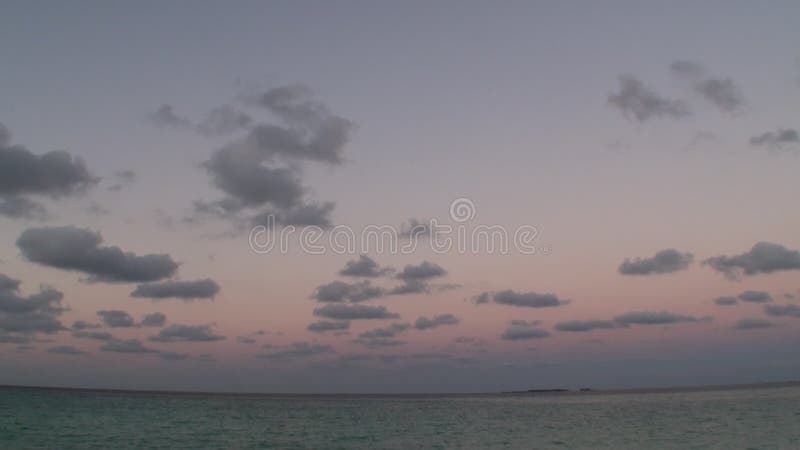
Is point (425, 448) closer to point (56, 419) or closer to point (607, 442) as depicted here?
point (607, 442)

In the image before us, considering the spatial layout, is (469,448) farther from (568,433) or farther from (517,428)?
(517,428)

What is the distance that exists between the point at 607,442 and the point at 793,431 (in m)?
22.8

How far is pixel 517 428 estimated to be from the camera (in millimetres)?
96625

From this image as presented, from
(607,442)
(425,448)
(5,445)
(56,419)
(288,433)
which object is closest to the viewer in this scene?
(5,445)

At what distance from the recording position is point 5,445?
211ft

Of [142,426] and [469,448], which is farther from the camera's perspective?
A: [142,426]

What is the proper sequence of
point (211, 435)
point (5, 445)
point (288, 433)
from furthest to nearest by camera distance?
point (288, 433) → point (211, 435) → point (5, 445)

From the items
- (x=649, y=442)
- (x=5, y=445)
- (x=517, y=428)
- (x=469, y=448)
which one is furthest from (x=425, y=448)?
(x=5, y=445)

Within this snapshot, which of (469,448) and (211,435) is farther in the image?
(211,435)

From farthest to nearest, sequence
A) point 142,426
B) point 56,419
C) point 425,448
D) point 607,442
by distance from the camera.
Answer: point 56,419
point 142,426
point 607,442
point 425,448

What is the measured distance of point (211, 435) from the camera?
81.6 m

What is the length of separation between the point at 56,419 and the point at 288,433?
45780 millimetres

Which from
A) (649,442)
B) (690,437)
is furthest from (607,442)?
(690,437)

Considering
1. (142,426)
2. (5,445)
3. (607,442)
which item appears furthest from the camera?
(142,426)
